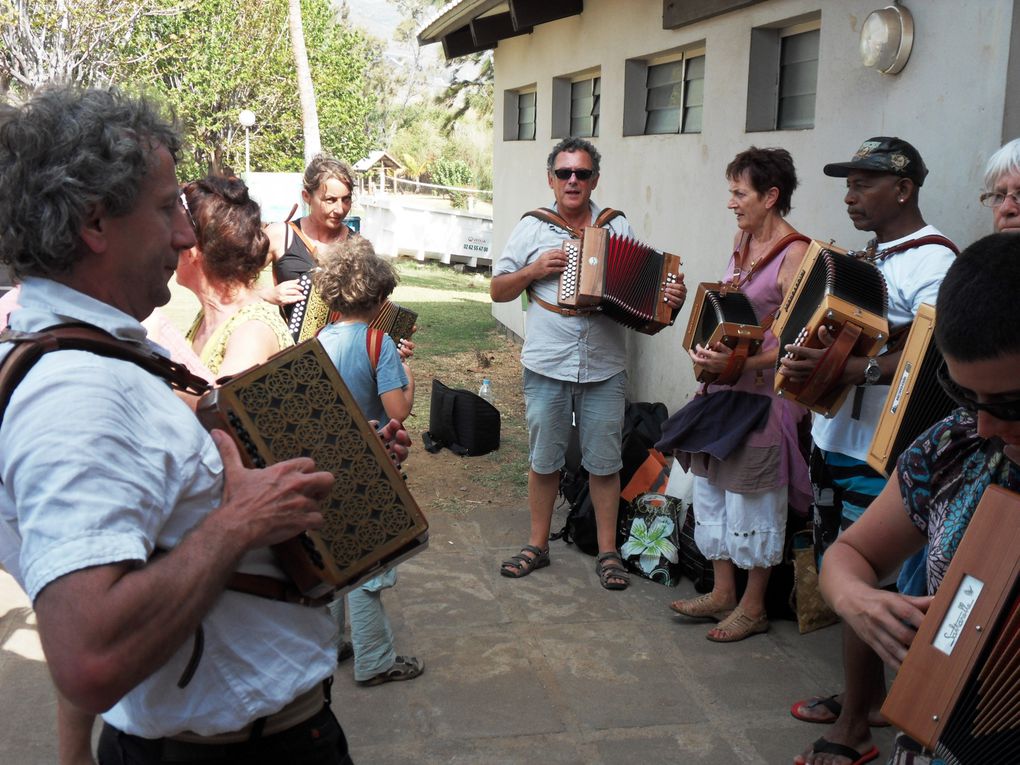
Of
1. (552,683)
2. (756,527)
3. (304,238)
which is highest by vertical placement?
(304,238)

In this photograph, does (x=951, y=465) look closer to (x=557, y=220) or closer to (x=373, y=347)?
Result: (x=373, y=347)

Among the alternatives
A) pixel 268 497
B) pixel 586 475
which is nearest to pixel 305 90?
pixel 586 475

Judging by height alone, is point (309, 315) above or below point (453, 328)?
above

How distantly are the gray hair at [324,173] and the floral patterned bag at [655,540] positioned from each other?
2253mm

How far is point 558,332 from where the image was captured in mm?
5012

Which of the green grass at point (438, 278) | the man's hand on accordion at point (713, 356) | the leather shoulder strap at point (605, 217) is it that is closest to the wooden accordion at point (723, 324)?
the man's hand on accordion at point (713, 356)

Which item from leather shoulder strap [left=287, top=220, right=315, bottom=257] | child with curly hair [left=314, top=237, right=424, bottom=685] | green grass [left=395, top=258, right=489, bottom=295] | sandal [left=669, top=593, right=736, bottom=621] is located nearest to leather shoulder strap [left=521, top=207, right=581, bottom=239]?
leather shoulder strap [left=287, top=220, right=315, bottom=257]

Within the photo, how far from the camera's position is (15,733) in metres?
3.56

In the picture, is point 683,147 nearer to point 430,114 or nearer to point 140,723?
point 140,723

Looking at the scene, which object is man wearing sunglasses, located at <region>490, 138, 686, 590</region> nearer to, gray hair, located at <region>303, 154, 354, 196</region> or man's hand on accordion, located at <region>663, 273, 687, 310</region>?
man's hand on accordion, located at <region>663, 273, 687, 310</region>

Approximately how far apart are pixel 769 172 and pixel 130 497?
11.2 feet

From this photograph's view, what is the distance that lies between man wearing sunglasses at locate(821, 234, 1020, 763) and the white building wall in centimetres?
213

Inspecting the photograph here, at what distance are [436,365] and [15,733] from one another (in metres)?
6.98

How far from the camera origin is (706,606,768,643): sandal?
4.33 metres
